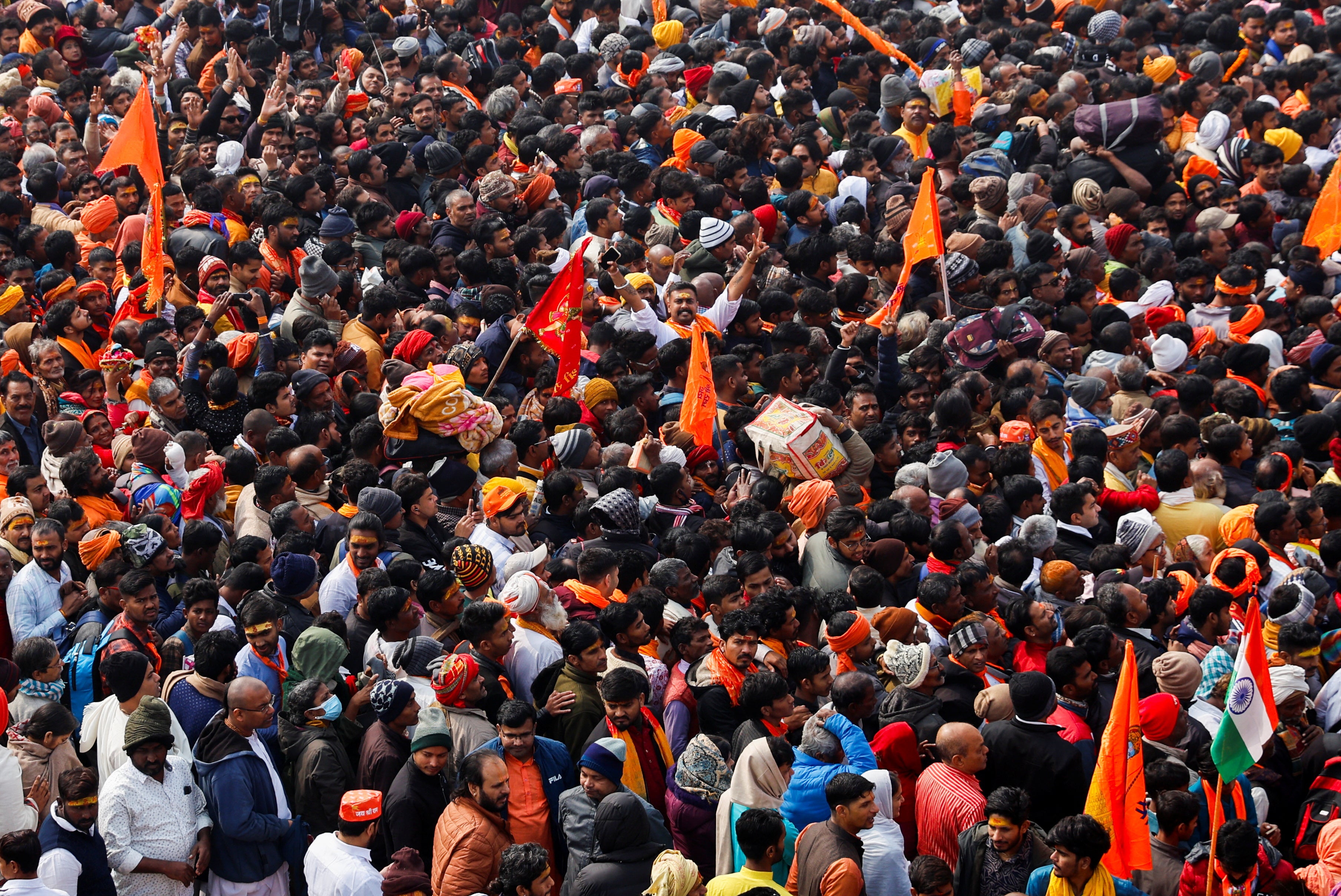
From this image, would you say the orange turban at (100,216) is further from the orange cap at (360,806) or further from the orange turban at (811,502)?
the orange cap at (360,806)

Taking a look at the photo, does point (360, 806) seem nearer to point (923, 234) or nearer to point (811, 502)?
point (811, 502)

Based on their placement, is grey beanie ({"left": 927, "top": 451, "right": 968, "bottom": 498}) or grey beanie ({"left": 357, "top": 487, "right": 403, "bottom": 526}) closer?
grey beanie ({"left": 357, "top": 487, "right": 403, "bottom": 526})

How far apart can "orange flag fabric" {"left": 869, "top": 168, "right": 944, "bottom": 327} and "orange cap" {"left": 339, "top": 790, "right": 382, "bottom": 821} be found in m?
5.83

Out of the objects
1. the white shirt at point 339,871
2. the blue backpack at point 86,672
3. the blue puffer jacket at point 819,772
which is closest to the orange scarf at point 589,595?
the blue puffer jacket at point 819,772

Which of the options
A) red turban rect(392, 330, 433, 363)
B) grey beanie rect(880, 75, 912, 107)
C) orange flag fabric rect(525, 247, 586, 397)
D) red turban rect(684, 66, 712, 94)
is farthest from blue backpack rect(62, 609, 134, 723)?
grey beanie rect(880, 75, 912, 107)

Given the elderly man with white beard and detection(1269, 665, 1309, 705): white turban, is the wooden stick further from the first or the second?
detection(1269, 665, 1309, 705): white turban

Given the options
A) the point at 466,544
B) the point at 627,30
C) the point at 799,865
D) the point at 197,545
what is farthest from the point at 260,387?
the point at 627,30

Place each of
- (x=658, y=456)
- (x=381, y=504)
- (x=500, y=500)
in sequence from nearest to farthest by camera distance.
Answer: (x=381, y=504)
(x=500, y=500)
(x=658, y=456)

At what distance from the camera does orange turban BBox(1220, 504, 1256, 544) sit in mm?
9258

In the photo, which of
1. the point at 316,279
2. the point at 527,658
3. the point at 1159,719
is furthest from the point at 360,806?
the point at 316,279

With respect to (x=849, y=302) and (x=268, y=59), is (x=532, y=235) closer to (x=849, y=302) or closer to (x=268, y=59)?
(x=849, y=302)

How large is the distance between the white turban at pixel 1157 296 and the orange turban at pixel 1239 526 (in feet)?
9.77

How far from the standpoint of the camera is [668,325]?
11.1 meters

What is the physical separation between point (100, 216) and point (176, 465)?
348 centimetres
